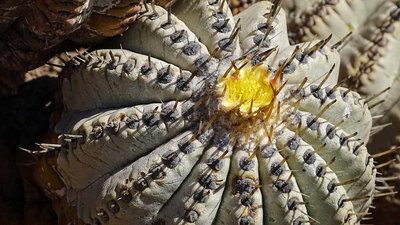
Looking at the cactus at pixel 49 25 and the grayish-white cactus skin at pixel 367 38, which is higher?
the cactus at pixel 49 25

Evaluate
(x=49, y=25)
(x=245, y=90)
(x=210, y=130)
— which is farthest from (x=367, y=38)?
(x=49, y=25)

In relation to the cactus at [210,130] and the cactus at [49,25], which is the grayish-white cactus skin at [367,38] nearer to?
the cactus at [210,130]

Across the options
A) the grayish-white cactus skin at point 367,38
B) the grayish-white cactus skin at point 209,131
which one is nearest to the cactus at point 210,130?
the grayish-white cactus skin at point 209,131

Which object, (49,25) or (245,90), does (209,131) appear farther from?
(49,25)

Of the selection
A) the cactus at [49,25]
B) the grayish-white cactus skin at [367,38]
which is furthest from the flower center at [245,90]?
the grayish-white cactus skin at [367,38]

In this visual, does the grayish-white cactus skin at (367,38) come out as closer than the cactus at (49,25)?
No

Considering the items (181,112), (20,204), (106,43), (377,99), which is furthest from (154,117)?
(377,99)

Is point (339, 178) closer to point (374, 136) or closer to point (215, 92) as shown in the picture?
point (215, 92)
